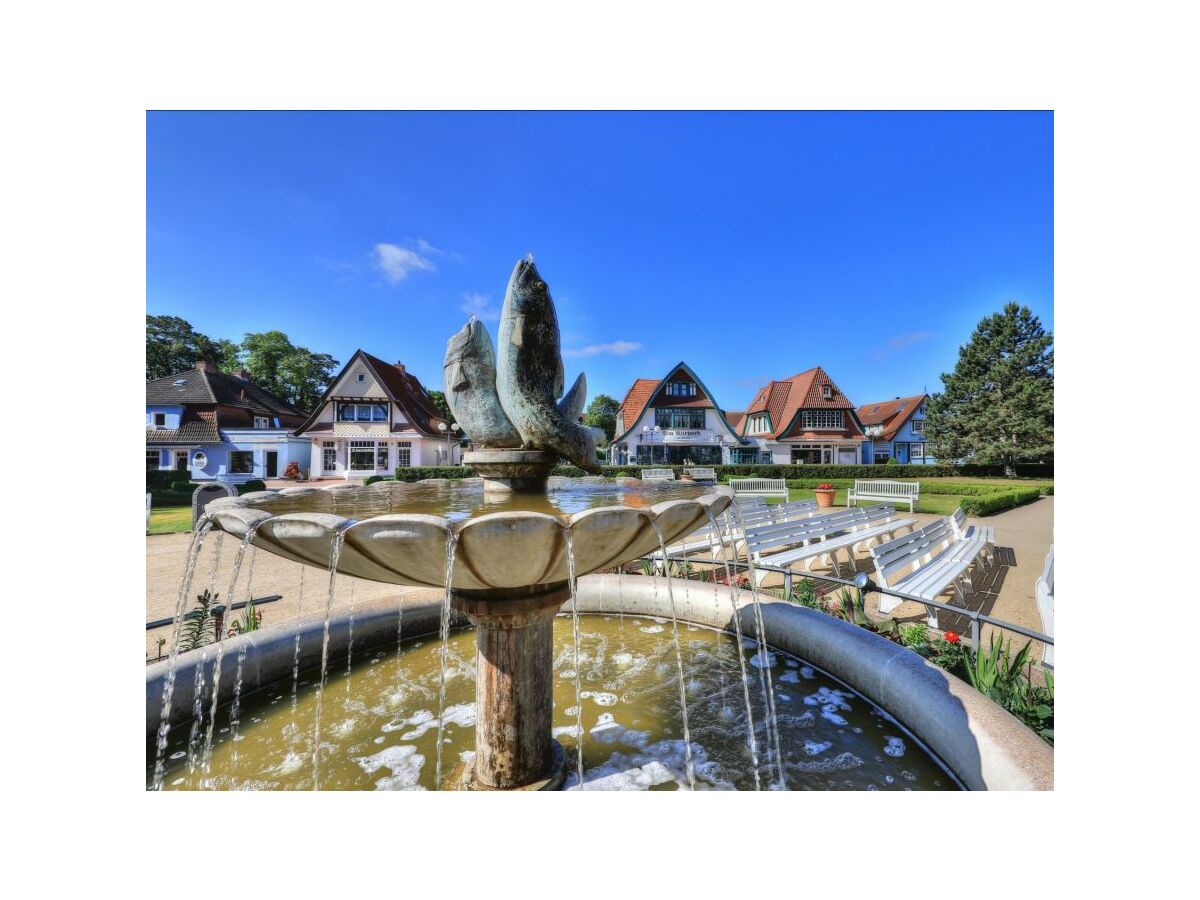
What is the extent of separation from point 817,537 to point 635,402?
73.2ft

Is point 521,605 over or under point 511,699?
over

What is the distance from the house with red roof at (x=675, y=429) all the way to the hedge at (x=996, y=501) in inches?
561

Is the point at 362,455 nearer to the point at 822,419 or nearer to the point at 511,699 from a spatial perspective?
the point at 511,699

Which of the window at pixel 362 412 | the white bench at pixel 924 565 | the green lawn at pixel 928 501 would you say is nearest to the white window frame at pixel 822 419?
the green lawn at pixel 928 501

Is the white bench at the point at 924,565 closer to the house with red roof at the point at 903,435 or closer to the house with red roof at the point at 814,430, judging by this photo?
the house with red roof at the point at 814,430

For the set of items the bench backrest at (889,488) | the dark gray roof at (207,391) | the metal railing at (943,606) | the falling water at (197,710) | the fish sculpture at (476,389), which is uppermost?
the dark gray roof at (207,391)

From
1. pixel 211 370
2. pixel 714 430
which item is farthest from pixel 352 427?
pixel 714 430

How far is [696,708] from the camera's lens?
11.1 feet

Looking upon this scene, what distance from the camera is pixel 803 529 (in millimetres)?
7492

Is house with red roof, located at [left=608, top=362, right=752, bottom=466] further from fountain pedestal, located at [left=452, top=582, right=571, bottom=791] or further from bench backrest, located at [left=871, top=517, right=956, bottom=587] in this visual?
fountain pedestal, located at [left=452, top=582, right=571, bottom=791]

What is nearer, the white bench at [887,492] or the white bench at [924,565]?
the white bench at [924,565]

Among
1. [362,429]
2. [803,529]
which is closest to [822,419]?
[803,529]

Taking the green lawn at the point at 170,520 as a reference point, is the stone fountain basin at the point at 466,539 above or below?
above

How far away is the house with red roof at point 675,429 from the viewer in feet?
92.3
